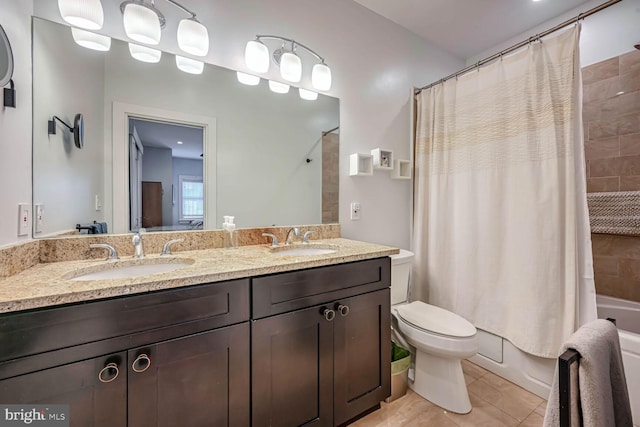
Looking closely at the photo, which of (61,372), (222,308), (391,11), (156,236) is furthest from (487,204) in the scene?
(61,372)

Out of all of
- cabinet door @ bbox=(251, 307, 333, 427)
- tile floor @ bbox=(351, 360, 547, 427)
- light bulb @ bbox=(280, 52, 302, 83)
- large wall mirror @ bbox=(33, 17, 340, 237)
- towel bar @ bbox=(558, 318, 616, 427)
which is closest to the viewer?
towel bar @ bbox=(558, 318, 616, 427)

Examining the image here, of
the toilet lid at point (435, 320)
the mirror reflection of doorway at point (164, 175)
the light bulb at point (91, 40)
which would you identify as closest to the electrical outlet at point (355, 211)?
the toilet lid at point (435, 320)

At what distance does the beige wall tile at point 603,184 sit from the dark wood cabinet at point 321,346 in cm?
187

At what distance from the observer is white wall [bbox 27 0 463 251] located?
1.57 meters

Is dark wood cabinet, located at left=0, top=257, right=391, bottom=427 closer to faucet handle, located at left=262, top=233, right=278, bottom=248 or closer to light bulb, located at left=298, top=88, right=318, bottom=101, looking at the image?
faucet handle, located at left=262, top=233, right=278, bottom=248

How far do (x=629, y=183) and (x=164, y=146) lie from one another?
303 centimetres

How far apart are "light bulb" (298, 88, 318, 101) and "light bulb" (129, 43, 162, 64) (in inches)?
32.5

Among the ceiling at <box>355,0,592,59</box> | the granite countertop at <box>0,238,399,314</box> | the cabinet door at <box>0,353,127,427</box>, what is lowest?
the cabinet door at <box>0,353,127,427</box>

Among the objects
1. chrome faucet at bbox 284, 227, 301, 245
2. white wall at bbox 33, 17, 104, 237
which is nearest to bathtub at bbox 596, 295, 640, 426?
chrome faucet at bbox 284, 227, 301, 245

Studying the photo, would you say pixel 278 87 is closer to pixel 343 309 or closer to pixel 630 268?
pixel 343 309

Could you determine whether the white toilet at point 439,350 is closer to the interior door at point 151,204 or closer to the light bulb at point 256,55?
the interior door at point 151,204

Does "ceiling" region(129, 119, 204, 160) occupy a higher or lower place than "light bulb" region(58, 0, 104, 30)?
lower

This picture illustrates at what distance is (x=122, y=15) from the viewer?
129cm

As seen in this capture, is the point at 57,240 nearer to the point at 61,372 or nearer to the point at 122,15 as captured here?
the point at 61,372
